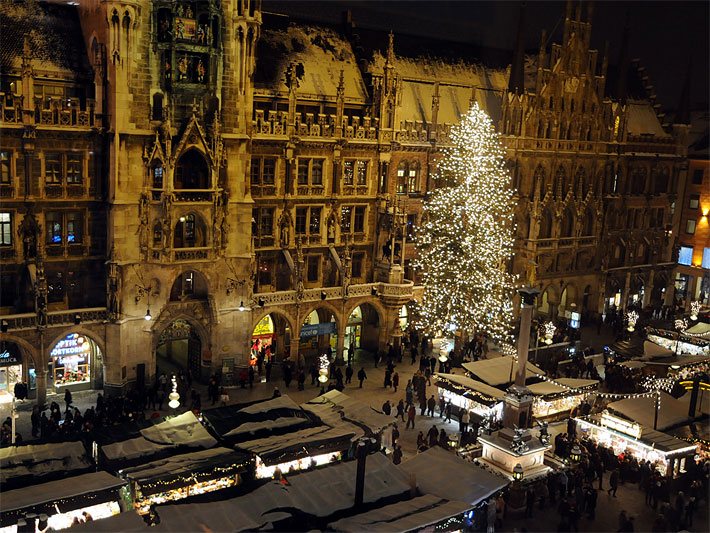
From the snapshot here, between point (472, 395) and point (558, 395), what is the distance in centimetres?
467

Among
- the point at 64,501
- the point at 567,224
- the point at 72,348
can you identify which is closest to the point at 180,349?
the point at 72,348

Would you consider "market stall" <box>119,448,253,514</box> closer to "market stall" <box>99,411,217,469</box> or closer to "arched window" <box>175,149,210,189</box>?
"market stall" <box>99,411,217,469</box>

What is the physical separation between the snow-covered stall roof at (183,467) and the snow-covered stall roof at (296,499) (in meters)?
2.36

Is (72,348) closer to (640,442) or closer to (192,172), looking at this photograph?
(192,172)

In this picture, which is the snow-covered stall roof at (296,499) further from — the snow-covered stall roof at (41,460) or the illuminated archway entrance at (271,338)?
the illuminated archway entrance at (271,338)

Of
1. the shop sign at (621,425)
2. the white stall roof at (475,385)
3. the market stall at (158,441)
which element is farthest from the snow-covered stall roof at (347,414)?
the shop sign at (621,425)

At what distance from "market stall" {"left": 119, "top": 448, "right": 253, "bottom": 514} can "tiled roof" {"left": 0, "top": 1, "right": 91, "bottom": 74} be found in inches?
929

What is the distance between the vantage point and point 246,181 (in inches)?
1729

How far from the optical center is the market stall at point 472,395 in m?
38.1

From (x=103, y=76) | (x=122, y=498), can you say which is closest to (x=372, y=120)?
(x=103, y=76)

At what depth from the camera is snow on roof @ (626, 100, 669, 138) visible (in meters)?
68.6

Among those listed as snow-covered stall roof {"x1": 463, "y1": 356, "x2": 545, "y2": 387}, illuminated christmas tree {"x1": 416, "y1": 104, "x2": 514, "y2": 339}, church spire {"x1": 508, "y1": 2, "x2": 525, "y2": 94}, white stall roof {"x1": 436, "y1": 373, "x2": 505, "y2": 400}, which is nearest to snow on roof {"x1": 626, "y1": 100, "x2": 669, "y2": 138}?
church spire {"x1": 508, "y1": 2, "x2": 525, "y2": 94}

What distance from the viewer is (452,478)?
27.0 meters

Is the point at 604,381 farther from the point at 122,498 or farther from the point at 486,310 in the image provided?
the point at 122,498
